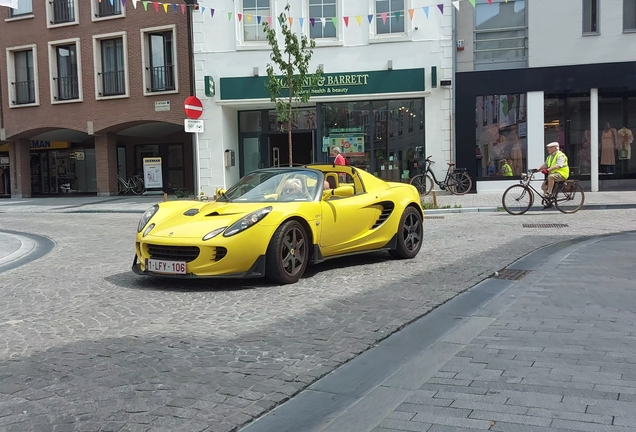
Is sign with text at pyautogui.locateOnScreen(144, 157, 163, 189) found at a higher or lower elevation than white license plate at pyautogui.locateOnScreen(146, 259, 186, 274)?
higher

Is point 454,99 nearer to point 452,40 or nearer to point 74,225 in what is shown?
point 452,40

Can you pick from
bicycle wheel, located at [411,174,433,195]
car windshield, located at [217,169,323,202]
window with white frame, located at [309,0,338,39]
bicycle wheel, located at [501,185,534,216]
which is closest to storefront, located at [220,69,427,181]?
bicycle wheel, located at [411,174,433,195]

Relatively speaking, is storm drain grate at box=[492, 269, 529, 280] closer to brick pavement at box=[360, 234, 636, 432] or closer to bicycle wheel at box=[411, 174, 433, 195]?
brick pavement at box=[360, 234, 636, 432]

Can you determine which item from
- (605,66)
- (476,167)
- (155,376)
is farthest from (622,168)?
(155,376)

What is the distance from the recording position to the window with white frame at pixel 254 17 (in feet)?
68.8

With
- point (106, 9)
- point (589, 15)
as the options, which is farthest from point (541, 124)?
point (106, 9)

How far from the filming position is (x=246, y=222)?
604 cm

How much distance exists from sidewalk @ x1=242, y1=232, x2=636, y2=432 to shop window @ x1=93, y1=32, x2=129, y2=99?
2169cm

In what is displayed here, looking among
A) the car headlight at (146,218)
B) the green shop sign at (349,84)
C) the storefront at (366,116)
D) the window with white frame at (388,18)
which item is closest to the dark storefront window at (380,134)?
the storefront at (366,116)

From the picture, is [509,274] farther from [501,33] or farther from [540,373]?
[501,33]

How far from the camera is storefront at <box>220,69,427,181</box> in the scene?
2022cm

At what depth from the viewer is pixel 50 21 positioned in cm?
2505

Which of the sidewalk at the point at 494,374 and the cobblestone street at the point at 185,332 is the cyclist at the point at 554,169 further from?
the sidewalk at the point at 494,374

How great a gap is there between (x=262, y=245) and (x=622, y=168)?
18181 millimetres
